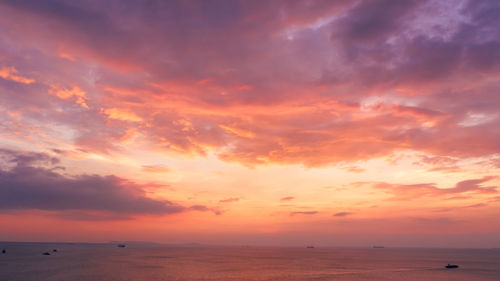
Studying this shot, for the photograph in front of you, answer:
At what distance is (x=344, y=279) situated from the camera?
371 feet

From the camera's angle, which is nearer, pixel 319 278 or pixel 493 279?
pixel 319 278

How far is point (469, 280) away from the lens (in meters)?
117

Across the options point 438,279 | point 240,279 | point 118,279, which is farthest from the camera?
point 438,279

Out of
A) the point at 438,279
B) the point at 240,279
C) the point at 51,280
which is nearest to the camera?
the point at 51,280

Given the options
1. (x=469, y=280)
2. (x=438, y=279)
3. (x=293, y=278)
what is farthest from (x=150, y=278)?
(x=469, y=280)

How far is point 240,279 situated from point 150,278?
29895 millimetres

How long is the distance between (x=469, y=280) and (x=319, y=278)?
5419 centimetres

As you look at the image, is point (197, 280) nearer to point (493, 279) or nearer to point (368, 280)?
point (368, 280)

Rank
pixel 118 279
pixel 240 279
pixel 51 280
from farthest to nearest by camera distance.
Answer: pixel 240 279
pixel 118 279
pixel 51 280

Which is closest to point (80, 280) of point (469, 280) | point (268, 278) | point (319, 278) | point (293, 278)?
point (268, 278)

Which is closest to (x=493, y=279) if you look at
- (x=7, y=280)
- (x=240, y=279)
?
(x=240, y=279)

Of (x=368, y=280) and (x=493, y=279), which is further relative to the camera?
(x=493, y=279)

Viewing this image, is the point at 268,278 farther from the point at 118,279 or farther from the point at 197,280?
the point at 118,279

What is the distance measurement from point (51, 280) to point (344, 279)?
92895 millimetres
